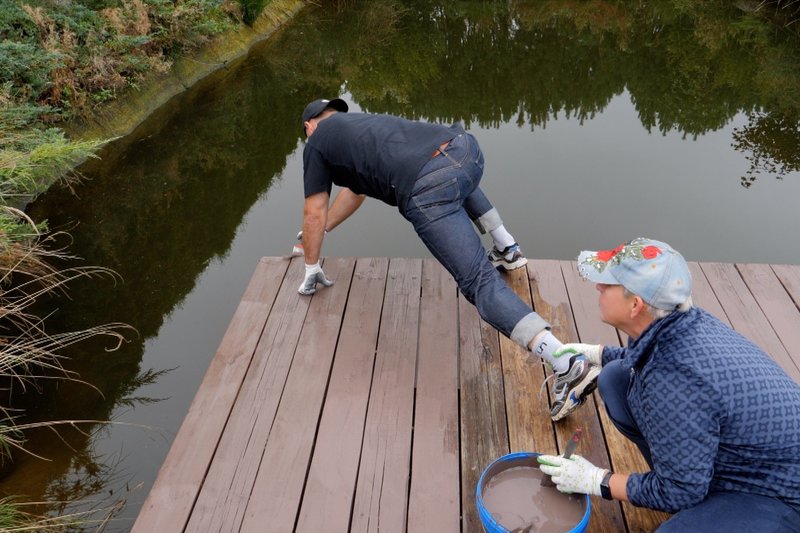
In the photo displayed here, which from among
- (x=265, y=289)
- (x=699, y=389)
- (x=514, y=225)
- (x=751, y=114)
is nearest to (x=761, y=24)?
(x=751, y=114)

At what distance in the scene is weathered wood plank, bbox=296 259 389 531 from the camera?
2064 mm

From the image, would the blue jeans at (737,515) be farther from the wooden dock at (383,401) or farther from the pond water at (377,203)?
the pond water at (377,203)

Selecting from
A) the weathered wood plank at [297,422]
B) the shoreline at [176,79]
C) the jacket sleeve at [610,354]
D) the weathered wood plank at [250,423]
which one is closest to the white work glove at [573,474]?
the jacket sleeve at [610,354]

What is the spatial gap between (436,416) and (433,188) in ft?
2.85

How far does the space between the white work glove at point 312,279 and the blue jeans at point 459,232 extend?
664 mm

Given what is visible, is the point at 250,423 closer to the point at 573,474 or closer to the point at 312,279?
the point at 312,279

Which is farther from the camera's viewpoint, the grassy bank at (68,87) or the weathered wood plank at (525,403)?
the grassy bank at (68,87)

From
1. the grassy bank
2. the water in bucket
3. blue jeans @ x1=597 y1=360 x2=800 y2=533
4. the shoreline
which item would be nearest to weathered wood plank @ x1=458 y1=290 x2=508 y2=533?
the water in bucket

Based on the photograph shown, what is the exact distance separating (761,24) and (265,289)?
819 centimetres

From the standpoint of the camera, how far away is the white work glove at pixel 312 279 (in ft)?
10.1

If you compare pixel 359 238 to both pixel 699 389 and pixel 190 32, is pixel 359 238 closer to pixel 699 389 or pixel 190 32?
pixel 699 389

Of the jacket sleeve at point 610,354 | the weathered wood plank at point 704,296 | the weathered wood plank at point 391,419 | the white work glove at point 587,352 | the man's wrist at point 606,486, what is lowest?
the weathered wood plank at point 391,419

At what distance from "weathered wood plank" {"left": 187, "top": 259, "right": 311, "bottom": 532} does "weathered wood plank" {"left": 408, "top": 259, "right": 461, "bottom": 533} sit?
0.55 metres

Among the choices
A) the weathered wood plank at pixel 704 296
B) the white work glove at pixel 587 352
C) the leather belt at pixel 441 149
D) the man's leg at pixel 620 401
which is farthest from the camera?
the weathered wood plank at pixel 704 296
